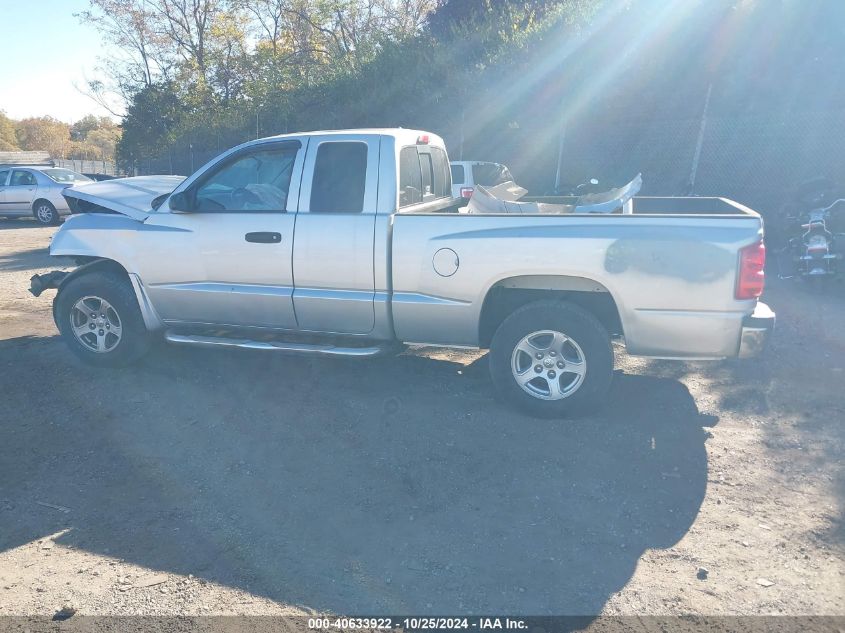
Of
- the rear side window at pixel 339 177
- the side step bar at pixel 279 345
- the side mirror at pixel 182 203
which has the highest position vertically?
the rear side window at pixel 339 177

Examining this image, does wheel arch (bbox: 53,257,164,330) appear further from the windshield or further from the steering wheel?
the windshield

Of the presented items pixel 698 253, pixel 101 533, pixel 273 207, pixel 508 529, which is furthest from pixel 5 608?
pixel 698 253

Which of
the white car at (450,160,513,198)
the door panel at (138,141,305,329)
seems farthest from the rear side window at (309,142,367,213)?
the white car at (450,160,513,198)

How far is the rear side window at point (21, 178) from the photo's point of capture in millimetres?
17359

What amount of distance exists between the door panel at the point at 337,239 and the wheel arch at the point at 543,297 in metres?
0.92

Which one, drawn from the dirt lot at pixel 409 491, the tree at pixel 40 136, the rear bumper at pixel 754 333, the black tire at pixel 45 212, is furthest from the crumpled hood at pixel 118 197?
the tree at pixel 40 136

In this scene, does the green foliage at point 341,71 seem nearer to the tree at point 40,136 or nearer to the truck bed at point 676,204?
the truck bed at point 676,204

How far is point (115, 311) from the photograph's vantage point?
18.5 feet

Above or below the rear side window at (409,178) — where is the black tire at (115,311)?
below

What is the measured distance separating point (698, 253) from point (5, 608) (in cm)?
426

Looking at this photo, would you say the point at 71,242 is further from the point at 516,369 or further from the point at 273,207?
the point at 516,369

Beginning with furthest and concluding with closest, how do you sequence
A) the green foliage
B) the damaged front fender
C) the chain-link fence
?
1. the chain-link fence
2. the green foliage
3. the damaged front fender

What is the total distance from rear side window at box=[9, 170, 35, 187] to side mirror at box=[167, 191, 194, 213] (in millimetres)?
15043

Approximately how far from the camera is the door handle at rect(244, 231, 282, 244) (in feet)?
16.6
